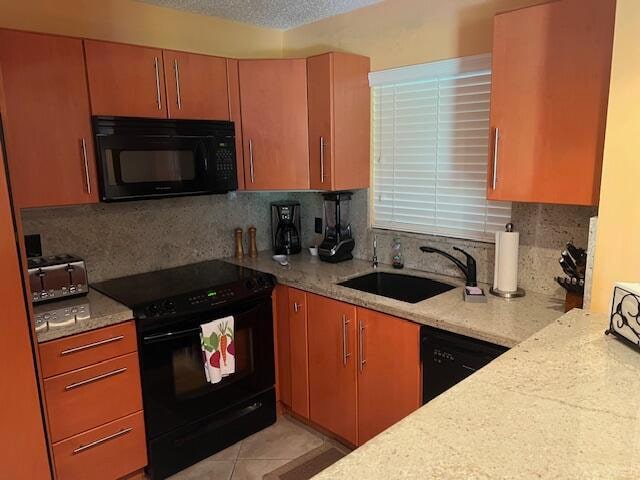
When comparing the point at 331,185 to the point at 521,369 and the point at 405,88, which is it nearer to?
the point at 405,88

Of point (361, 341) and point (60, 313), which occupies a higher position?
point (60, 313)

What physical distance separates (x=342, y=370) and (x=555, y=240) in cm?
119

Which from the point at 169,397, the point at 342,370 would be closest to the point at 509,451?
the point at 342,370

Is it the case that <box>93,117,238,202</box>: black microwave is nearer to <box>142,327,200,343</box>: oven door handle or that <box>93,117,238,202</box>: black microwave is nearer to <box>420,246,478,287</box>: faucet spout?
<box>142,327,200,343</box>: oven door handle

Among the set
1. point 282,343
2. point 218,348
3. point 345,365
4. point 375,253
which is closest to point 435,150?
point 375,253

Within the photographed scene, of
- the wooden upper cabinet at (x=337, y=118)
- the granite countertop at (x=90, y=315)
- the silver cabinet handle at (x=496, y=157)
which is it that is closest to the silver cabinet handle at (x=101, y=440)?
the granite countertop at (x=90, y=315)

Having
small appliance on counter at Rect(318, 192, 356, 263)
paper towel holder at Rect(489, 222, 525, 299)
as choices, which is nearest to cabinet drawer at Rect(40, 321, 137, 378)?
small appliance on counter at Rect(318, 192, 356, 263)

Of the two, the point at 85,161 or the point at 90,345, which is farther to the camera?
the point at 85,161

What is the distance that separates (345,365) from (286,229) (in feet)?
3.64

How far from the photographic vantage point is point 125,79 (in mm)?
2256

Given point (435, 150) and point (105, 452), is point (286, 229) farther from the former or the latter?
point (105, 452)

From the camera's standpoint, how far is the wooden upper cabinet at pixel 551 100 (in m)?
1.63

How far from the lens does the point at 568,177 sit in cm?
176

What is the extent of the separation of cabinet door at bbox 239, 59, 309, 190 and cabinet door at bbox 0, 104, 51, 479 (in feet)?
4.35
